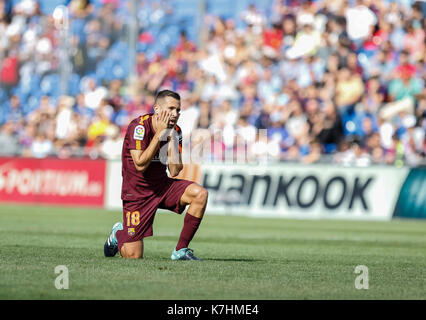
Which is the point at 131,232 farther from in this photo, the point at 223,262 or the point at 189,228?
the point at 223,262

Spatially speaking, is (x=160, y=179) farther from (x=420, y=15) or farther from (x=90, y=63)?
(x=90, y=63)

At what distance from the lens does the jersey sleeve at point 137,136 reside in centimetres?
1034

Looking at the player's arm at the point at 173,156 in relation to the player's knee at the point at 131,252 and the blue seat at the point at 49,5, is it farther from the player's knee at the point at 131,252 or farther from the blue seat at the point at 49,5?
the blue seat at the point at 49,5

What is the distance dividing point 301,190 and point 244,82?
4069 mm

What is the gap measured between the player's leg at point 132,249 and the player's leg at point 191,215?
1.39 feet

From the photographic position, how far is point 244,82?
969 inches

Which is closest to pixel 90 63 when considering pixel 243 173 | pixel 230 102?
pixel 230 102

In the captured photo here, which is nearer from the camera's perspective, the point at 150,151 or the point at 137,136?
the point at 150,151

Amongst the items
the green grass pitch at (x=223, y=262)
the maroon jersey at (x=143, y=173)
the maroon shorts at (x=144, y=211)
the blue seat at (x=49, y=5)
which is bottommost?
the green grass pitch at (x=223, y=262)

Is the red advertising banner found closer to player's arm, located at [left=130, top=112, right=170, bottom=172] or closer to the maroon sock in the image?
the maroon sock

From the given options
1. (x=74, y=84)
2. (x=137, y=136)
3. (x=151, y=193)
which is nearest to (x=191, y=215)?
(x=151, y=193)

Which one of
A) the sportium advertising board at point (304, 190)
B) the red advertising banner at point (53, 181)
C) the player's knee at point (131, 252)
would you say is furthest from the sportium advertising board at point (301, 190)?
the player's knee at point (131, 252)

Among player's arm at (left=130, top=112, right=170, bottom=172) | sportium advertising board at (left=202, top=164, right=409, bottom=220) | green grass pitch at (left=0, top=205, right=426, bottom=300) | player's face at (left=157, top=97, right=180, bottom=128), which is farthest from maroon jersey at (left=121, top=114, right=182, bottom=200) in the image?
sportium advertising board at (left=202, top=164, right=409, bottom=220)
